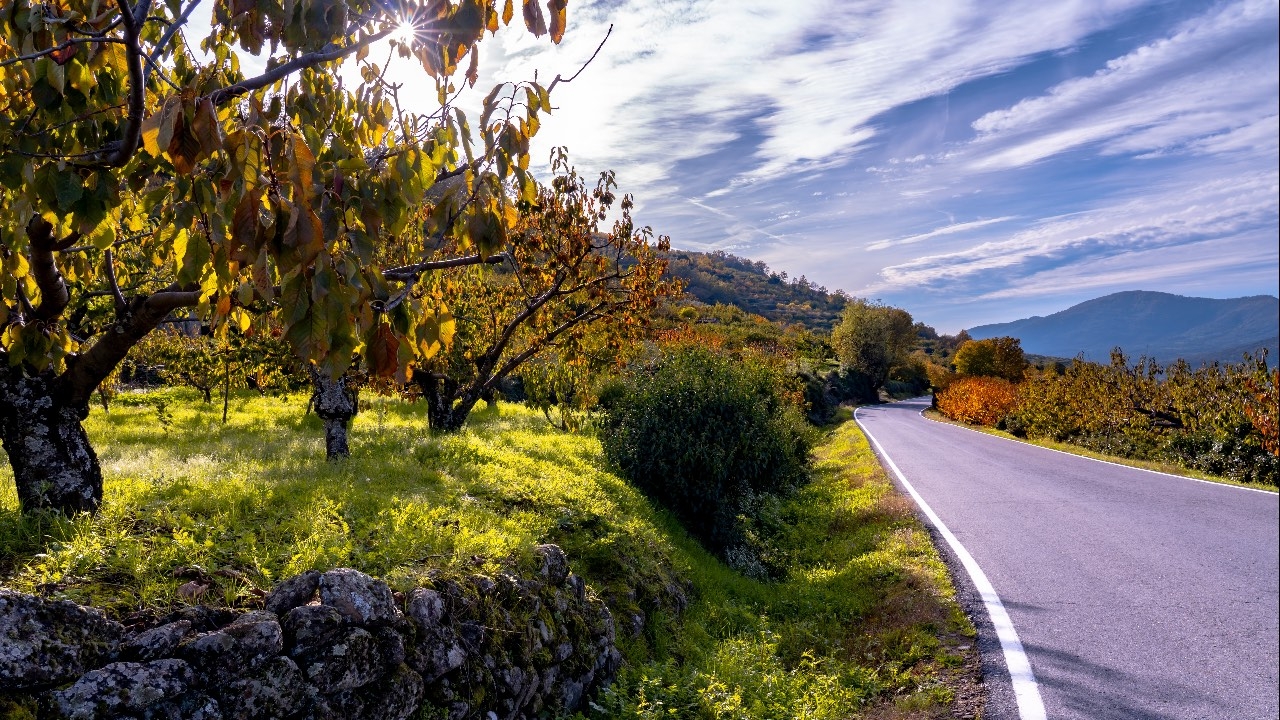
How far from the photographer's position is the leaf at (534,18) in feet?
8.04

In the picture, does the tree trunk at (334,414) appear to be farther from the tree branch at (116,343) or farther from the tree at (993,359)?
the tree at (993,359)

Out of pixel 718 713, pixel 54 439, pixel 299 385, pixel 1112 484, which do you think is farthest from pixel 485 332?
pixel 1112 484

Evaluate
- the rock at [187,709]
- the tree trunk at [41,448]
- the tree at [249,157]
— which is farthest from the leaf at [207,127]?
the tree trunk at [41,448]

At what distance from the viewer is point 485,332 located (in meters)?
13.1

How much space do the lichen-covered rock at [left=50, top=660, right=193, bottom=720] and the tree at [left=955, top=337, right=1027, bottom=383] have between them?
5723cm

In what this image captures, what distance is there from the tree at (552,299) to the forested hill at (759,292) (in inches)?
3725

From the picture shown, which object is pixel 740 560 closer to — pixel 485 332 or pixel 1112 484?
pixel 485 332

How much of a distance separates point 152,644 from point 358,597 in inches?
40.1

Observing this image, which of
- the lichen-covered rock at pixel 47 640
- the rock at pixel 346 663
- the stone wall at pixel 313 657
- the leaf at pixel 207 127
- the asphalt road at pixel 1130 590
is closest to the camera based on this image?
the leaf at pixel 207 127

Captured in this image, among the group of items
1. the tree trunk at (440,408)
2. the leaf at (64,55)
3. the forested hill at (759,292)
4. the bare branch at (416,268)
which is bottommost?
the tree trunk at (440,408)

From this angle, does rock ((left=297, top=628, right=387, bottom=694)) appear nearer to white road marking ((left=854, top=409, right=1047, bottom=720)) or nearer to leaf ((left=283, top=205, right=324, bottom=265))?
leaf ((left=283, top=205, right=324, bottom=265))

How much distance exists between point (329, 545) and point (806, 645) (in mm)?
5385

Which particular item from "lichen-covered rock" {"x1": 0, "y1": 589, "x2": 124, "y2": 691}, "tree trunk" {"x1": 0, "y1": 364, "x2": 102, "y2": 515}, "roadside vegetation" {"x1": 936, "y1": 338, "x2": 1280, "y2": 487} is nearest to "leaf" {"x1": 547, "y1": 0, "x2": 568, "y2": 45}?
"lichen-covered rock" {"x1": 0, "y1": 589, "x2": 124, "y2": 691}

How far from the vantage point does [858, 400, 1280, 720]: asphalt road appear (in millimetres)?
4828
